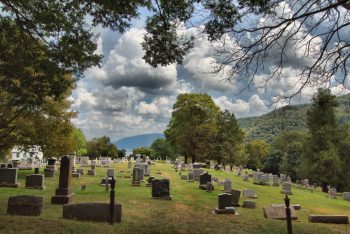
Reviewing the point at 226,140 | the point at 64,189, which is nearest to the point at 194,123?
the point at 226,140

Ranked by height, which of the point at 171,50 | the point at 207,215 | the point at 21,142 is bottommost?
the point at 207,215

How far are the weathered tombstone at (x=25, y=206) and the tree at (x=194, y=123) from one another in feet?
145

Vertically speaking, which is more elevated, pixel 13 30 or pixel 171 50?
pixel 13 30

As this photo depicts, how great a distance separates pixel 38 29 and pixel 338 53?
953cm

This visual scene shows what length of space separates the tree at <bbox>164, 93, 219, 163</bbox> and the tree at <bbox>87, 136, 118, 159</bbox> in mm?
52371

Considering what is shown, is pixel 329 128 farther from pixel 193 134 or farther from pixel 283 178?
pixel 193 134

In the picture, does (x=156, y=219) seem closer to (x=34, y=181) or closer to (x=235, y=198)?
(x=235, y=198)

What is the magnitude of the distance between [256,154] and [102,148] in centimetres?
4625

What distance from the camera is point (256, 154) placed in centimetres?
9656

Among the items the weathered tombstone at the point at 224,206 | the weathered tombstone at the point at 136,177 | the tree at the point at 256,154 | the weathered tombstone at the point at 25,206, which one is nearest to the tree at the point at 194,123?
the weathered tombstone at the point at 136,177

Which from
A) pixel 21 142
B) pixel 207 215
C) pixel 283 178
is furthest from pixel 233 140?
pixel 207 215

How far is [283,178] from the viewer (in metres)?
43.4

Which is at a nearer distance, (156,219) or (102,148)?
(156,219)

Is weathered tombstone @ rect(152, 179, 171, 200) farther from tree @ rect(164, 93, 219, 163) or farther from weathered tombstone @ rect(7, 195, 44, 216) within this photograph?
tree @ rect(164, 93, 219, 163)
